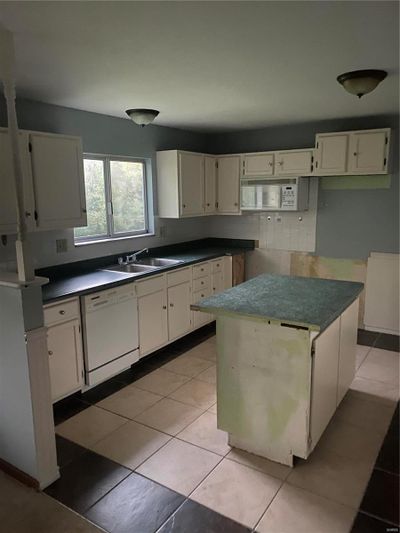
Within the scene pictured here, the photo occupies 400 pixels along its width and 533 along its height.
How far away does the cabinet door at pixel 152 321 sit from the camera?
3.74m

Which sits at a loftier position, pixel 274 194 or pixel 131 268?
pixel 274 194

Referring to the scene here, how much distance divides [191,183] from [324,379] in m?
2.95

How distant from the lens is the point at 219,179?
518 cm

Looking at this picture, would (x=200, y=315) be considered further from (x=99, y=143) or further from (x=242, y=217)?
(x=99, y=143)

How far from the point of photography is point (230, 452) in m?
2.55

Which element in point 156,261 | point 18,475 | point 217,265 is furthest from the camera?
point 217,265

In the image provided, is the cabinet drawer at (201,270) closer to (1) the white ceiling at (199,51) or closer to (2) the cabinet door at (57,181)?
(2) the cabinet door at (57,181)

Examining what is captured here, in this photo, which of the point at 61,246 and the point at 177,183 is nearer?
the point at 61,246

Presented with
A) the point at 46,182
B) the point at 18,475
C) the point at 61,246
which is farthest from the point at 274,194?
the point at 18,475

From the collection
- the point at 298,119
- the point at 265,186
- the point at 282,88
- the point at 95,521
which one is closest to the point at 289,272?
the point at 265,186

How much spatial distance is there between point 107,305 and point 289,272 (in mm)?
2685

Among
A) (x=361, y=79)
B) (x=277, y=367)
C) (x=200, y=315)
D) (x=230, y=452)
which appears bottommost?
(x=230, y=452)

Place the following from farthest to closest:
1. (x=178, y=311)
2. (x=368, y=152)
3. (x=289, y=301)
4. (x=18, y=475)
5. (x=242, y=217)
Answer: (x=242, y=217)
(x=178, y=311)
(x=368, y=152)
(x=289, y=301)
(x=18, y=475)

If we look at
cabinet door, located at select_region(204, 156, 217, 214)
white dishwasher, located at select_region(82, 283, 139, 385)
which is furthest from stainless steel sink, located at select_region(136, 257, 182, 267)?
cabinet door, located at select_region(204, 156, 217, 214)
